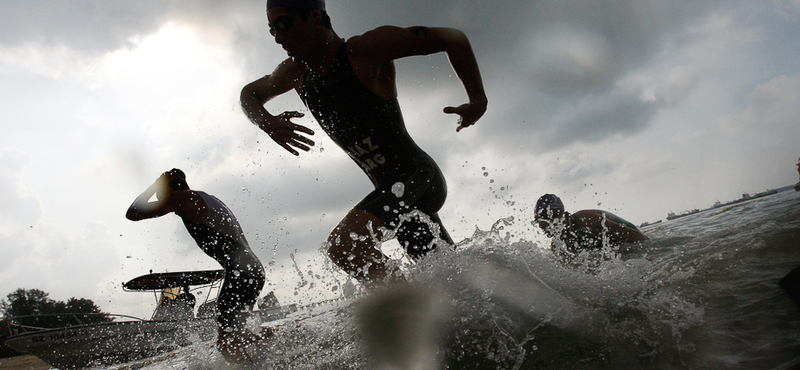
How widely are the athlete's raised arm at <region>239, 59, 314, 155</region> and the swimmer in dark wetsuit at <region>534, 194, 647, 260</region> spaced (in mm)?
3491

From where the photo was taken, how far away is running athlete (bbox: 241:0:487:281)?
1.99 metres

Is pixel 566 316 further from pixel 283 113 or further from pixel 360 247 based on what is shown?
pixel 283 113

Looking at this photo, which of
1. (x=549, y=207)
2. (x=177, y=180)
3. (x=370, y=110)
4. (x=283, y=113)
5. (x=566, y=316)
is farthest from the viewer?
(x=549, y=207)

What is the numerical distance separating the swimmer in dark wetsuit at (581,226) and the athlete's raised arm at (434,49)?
305 cm

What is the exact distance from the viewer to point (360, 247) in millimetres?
1971

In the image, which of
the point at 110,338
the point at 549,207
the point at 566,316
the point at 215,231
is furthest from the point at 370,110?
the point at 110,338

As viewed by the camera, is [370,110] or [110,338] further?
[110,338]

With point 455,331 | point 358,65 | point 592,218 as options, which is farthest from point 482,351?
point 592,218

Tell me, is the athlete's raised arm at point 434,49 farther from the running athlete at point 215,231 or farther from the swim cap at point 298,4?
the running athlete at point 215,231

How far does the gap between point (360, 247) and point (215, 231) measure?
2.49 m

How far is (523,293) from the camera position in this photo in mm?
1745

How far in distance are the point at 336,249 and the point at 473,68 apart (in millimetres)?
1319

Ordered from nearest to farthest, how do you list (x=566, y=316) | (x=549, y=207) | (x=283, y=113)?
(x=566, y=316) → (x=283, y=113) → (x=549, y=207)

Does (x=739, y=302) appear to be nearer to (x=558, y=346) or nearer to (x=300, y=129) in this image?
(x=558, y=346)
